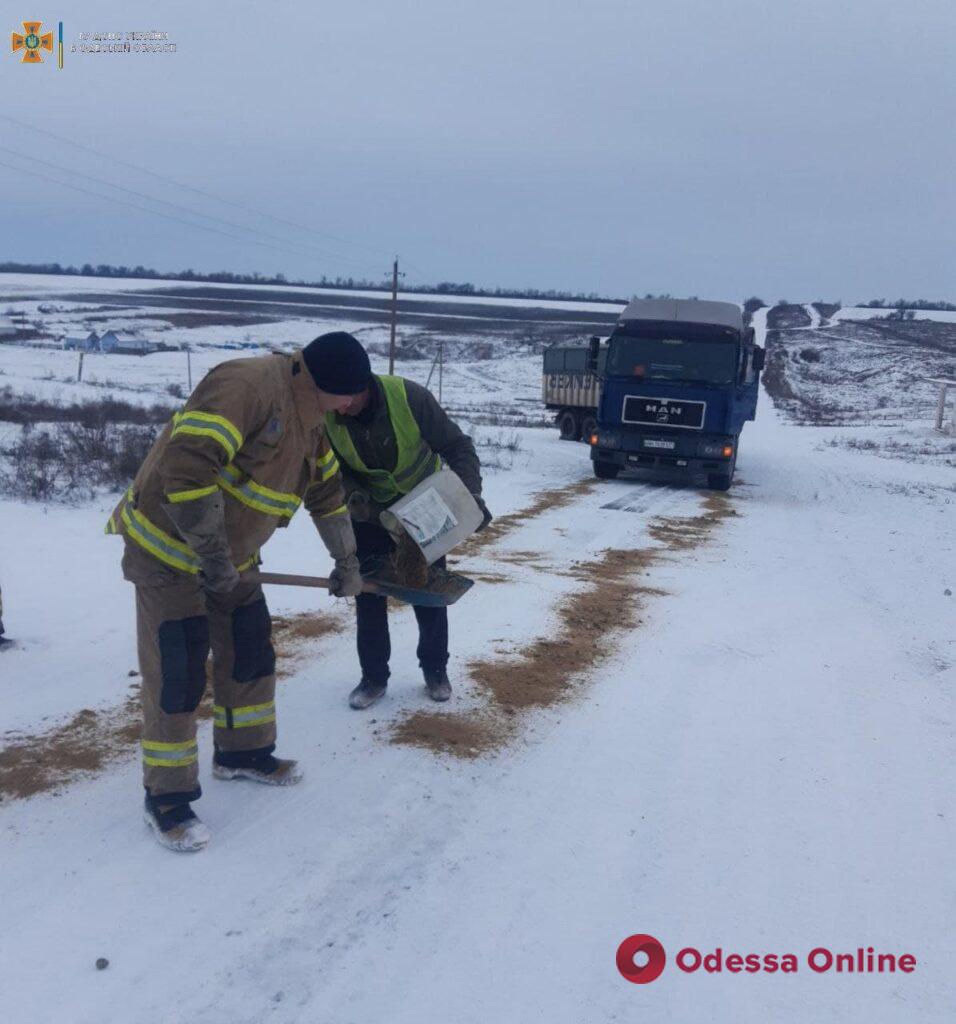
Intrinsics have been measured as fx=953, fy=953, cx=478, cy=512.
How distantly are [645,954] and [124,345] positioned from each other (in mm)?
49717

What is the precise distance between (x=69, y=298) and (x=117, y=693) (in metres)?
83.9

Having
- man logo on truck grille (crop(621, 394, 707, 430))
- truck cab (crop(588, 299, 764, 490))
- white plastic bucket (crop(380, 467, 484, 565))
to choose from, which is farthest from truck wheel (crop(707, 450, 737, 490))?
white plastic bucket (crop(380, 467, 484, 565))

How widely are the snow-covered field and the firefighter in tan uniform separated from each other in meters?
0.32

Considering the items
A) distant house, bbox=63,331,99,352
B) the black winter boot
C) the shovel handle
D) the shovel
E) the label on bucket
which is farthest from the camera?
distant house, bbox=63,331,99,352

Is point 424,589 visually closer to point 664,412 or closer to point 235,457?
point 235,457

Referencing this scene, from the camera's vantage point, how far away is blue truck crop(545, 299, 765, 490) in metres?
13.8

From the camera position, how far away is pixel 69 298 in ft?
262

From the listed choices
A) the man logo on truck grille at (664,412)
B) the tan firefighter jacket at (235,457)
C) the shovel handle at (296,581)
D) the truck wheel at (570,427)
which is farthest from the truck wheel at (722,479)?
the tan firefighter jacket at (235,457)

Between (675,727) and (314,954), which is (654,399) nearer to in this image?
(675,727)

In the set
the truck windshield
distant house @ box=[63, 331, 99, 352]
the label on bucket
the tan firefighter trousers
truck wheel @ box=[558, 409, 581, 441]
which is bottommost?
truck wheel @ box=[558, 409, 581, 441]

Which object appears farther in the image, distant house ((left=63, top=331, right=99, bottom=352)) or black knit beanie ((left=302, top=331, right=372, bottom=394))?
distant house ((left=63, top=331, right=99, bottom=352))

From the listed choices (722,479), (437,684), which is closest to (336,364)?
(437,684)

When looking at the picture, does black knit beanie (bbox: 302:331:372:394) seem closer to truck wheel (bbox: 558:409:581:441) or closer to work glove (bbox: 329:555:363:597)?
work glove (bbox: 329:555:363:597)

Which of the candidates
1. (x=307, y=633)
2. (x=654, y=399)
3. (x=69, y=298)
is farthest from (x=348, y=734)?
(x=69, y=298)
